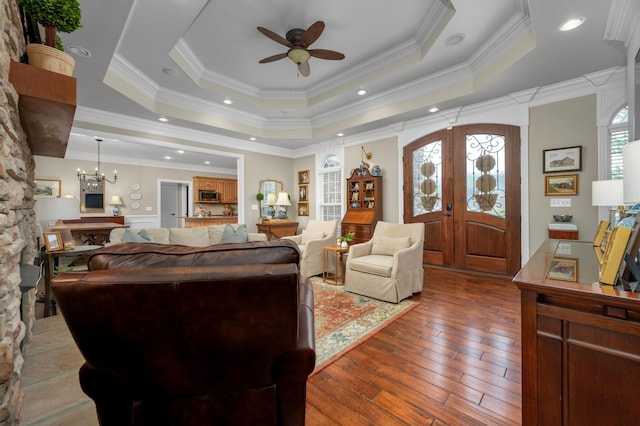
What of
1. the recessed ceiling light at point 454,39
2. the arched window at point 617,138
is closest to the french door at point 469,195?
Answer: the arched window at point 617,138

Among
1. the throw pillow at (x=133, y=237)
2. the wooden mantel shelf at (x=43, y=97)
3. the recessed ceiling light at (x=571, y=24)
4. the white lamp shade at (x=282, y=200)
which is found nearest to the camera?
the wooden mantel shelf at (x=43, y=97)

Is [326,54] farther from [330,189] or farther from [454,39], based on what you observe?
[330,189]

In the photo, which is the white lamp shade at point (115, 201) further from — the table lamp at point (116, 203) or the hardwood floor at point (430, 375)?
the hardwood floor at point (430, 375)

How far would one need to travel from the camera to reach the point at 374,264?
314 centimetres

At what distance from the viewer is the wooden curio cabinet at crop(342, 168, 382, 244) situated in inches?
202

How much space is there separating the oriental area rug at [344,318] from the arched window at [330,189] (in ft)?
9.64

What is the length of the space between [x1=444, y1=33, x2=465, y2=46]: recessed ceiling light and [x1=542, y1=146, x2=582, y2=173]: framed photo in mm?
1929

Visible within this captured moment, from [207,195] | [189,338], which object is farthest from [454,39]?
[207,195]

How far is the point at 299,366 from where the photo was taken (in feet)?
3.26

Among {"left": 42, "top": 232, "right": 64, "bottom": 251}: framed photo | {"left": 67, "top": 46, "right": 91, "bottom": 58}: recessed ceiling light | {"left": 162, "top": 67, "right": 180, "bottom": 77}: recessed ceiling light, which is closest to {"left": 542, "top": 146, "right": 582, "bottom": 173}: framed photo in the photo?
{"left": 162, "top": 67, "right": 180, "bottom": 77}: recessed ceiling light

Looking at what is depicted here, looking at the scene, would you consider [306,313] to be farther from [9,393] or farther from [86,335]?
[9,393]

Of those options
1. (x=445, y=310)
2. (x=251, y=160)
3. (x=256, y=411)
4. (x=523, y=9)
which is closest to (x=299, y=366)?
(x=256, y=411)

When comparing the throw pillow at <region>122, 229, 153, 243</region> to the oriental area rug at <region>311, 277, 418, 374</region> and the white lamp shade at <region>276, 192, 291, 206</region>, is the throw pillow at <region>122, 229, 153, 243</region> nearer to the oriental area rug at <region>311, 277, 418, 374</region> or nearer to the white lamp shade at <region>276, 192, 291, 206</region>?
the oriental area rug at <region>311, 277, 418, 374</region>

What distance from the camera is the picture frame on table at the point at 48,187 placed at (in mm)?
6715
